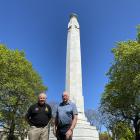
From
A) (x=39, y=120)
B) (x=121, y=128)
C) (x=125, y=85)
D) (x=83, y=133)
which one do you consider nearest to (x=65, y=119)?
(x=39, y=120)

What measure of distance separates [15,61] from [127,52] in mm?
13739

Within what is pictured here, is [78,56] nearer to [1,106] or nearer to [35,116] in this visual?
[1,106]

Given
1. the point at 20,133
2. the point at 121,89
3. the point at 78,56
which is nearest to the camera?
the point at 78,56

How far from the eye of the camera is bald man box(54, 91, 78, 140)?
8625mm

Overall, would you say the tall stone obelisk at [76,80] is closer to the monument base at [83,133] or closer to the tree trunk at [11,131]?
the monument base at [83,133]

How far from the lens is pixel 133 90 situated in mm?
32469

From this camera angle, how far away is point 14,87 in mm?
37031

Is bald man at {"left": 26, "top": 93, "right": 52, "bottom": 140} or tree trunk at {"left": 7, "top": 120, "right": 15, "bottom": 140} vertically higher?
tree trunk at {"left": 7, "top": 120, "right": 15, "bottom": 140}

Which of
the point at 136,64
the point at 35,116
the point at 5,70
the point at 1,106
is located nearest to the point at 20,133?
the point at 1,106

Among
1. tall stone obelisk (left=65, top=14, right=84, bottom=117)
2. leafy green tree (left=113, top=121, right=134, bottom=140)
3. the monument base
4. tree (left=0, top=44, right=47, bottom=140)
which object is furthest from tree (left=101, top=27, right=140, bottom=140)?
tree (left=0, top=44, right=47, bottom=140)

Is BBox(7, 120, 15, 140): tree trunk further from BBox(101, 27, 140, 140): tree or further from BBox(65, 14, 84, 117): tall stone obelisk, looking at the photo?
BBox(65, 14, 84, 117): tall stone obelisk

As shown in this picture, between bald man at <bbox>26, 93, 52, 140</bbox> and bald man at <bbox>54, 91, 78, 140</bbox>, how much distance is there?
1.02ft

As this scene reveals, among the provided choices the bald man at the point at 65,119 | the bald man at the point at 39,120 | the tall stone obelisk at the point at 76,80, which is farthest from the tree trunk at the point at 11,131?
the bald man at the point at 65,119

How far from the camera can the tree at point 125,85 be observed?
32.3 m
